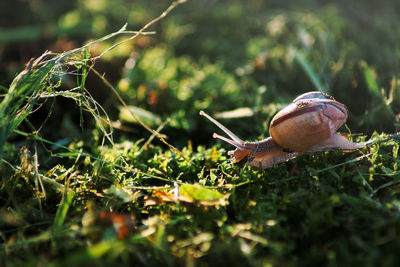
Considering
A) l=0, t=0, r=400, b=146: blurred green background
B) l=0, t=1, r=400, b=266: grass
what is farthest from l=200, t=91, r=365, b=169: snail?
l=0, t=0, r=400, b=146: blurred green background

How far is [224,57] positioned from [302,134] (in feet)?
7.87

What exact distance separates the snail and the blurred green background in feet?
1.13

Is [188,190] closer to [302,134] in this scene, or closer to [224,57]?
[302,134]

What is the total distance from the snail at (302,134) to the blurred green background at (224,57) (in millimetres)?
343

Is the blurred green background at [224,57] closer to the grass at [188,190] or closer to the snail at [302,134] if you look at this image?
the grass at [188,190]

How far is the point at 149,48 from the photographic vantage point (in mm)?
3924

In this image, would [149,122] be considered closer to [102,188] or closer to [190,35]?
[102,188]

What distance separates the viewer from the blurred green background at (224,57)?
2.49 metres

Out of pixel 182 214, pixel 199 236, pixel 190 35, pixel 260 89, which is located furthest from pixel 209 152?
pixel 190 35

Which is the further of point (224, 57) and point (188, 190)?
point (224, 57)

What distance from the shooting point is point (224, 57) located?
3797 millimetres

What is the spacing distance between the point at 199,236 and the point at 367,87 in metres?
1.84

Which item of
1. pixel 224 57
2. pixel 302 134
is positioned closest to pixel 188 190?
pixel 302 134

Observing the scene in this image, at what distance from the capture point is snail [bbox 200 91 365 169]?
60.7 inches
